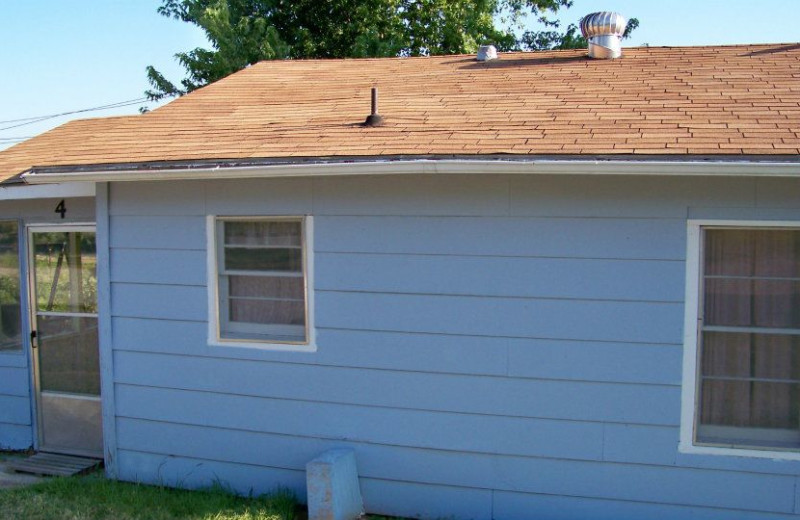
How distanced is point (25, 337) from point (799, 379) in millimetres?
6403

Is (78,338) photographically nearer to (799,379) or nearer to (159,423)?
(159,423)

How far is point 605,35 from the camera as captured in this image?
23.9 ft

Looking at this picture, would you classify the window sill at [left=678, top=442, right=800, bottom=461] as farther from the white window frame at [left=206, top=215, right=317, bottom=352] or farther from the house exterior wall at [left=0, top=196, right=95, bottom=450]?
the house exterior wall at [left=0, top=196, right=95, bottom=450]

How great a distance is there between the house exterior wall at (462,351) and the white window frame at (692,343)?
54mm

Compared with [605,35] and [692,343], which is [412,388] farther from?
[605,35]

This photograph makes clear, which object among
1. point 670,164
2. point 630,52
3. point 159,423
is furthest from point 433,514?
point 630,52

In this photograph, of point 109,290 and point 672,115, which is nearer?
point 672,115

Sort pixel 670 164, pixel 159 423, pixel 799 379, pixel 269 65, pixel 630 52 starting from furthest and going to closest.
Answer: pixel 269 65 → pixel 630 52 → pixel 159 423 → pixel 799 379 → pixel 670 164

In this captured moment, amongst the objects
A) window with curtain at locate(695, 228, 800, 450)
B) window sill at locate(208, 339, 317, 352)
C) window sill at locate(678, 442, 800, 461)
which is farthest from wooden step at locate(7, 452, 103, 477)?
window with curtain at locate(695, 228, 800, 450)

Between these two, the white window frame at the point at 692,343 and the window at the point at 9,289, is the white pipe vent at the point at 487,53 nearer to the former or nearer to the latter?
the white window frame at the point at 692,343

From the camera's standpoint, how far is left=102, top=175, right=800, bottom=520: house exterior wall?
4680mm

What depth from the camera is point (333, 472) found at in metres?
4.89

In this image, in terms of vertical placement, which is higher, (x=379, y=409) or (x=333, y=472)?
(x=379, y=409)

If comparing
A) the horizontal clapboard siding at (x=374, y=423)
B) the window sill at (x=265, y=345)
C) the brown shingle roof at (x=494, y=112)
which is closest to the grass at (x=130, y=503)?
the horizontal clapboard siding at (x=374, y=423)
